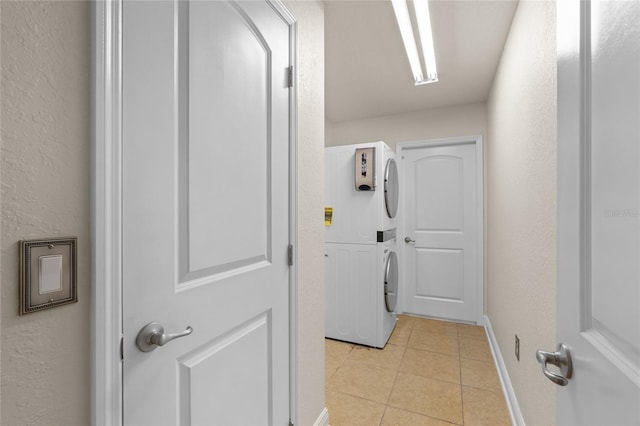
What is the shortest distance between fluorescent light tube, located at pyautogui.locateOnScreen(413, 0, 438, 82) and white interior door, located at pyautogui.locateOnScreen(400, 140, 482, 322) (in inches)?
46.4

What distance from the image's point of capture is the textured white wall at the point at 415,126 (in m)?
3.39

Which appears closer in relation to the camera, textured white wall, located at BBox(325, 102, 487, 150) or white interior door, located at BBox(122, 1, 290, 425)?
white interior door, located at BBox(122, 1, 290, 425)

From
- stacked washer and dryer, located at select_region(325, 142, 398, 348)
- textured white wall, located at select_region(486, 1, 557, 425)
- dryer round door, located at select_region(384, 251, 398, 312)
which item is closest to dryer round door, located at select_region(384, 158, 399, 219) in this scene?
stacked washer and dryer, located at select_region(325, 142, 398, 348)

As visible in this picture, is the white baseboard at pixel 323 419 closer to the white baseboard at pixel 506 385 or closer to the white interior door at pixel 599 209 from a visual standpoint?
the white baseboard at pixel 506 385

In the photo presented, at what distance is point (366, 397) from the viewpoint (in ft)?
6.66

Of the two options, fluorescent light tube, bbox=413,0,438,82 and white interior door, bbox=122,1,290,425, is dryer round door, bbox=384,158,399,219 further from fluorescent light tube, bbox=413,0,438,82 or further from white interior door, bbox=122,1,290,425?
white interior door, bbox=122,1,290,425

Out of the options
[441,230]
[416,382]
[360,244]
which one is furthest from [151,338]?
[441,230]

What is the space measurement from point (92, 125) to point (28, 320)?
382 mm

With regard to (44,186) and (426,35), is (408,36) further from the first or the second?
(44,186)

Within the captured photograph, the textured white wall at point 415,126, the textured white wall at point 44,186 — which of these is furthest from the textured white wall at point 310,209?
the textured white wall at point 415,126

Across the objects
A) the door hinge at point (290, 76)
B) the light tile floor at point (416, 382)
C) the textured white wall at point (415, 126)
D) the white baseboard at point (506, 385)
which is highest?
the textured white wall at point (415, 126)

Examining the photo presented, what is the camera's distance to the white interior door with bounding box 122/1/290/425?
2.31 feet

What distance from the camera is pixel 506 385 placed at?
2.05 meters

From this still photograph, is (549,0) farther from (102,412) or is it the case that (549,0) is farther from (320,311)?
(102,412)
